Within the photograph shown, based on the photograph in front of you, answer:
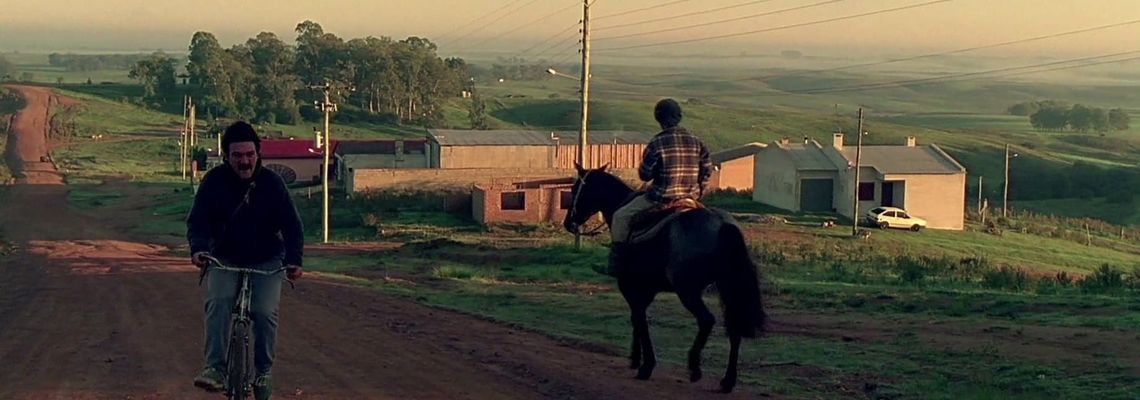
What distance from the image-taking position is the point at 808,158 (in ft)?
200

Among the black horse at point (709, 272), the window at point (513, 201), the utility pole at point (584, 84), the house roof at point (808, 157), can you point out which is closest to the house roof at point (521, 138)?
the house roof at point (808, 157)

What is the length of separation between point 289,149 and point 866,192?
3457 centimetres

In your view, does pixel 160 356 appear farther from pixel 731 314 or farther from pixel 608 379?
pixel 731 314

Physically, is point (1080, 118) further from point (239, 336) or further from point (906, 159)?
point (239, 336)

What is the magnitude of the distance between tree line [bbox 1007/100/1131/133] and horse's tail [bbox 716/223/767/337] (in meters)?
152

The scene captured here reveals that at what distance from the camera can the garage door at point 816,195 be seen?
5953 cm

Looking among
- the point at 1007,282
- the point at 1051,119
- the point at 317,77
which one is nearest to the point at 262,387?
the point at 1007,282

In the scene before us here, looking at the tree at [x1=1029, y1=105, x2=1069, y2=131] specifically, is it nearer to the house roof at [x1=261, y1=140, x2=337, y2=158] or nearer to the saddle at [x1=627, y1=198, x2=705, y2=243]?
the house roof at [x1=261, y1=140, x2=337, y2=158]

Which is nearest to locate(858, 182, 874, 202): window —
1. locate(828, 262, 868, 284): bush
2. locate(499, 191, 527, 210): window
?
locate(499, 191, 527, 210): window

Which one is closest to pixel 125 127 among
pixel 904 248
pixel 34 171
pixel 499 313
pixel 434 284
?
pixel 34 171

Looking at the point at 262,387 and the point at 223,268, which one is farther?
the point at 262,387

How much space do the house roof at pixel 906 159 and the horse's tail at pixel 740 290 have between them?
4863 centimetres

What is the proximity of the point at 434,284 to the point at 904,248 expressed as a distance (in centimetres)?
2511

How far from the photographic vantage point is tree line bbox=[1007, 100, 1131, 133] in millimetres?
150125
